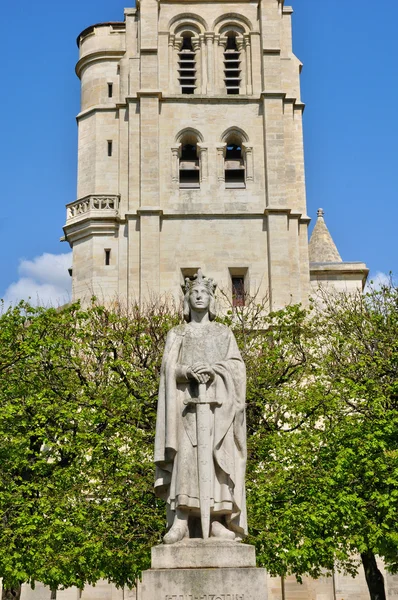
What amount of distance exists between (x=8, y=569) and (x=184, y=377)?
45.0ft

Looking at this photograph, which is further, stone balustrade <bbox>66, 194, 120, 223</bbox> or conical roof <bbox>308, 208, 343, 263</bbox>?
conical roof <bbox>308, 208, 343, 263</bbox>

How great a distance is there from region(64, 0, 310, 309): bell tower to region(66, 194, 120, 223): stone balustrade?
5cm

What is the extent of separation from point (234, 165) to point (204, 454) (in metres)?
33.7

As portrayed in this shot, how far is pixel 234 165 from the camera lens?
42.2 meters

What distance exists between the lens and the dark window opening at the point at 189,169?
4156cm

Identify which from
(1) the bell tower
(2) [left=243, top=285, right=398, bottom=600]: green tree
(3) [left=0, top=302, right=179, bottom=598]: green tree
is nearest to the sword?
(2) [left=243, top=285, right=398, bottom=600]: green tree

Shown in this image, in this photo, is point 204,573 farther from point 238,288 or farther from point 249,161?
point 249,161

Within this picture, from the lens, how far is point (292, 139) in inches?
1671

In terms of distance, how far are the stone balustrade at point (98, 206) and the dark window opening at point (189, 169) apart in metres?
2.97

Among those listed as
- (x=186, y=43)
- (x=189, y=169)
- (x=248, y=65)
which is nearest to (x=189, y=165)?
(x=189, y=169)

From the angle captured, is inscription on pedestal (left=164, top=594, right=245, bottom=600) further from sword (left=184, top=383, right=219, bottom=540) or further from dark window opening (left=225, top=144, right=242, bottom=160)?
dark window opening (left=225, top=144, right=242, bottom=160)

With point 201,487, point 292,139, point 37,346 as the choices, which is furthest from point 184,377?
point 292,139

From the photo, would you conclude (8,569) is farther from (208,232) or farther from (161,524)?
(208,232)

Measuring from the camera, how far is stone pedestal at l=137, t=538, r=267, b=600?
870 cm
